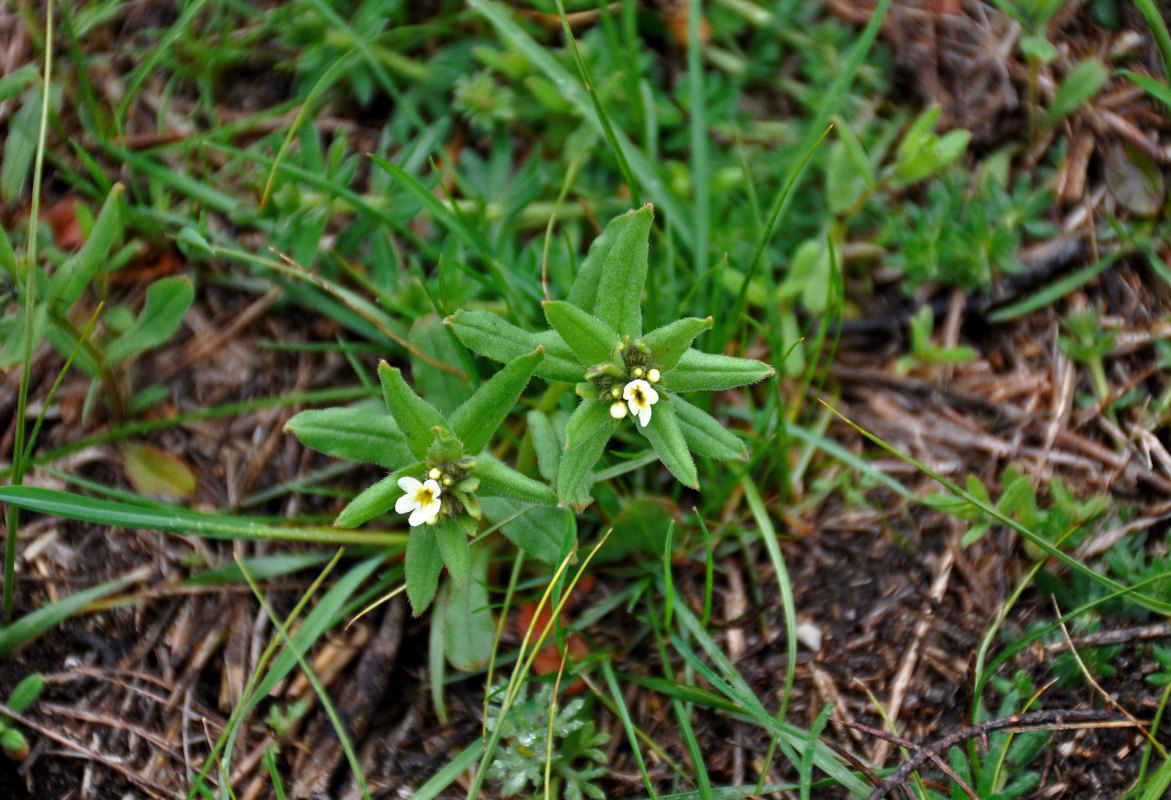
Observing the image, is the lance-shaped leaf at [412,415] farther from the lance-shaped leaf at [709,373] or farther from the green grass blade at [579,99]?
the green grass blade at [579,99]

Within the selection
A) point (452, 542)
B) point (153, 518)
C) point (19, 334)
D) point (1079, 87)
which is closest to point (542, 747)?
point (452, 542)

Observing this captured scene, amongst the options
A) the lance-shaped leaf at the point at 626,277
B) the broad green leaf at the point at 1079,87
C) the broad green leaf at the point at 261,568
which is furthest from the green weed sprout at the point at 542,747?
the broad green leaf at the point at 1079,87

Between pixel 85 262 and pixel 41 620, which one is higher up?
pixel 85 262

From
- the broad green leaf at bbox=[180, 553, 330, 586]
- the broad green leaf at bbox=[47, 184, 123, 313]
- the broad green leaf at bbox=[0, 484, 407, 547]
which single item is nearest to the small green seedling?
the broad green leaf at bbox=[180, 553, 330, 586]

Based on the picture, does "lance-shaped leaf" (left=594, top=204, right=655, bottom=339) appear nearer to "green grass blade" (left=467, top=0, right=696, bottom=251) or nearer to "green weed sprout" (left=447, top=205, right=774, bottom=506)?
"green weed sprout" (left=447, top=205, right=774, bottom=506)

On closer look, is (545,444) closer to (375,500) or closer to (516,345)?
(516,345)
